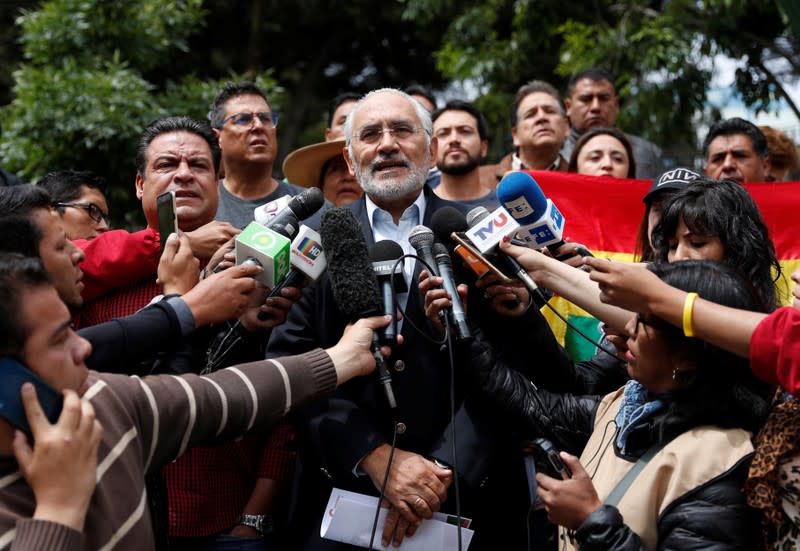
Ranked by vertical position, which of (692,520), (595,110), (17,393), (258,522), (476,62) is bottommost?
(258,522)

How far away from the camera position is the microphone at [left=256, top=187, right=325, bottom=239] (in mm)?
3223

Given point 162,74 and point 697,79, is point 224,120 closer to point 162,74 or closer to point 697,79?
point 697,79

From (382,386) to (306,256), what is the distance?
51cm

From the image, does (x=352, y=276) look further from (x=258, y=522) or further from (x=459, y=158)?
(x=459, y=158)

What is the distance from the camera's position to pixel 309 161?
574 cm

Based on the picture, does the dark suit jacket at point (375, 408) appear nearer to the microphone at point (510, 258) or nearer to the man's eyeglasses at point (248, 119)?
the microphone at point (510, 258)

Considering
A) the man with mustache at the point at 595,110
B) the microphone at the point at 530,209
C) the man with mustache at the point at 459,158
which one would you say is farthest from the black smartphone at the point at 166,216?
the man with mustache at the point at 595,110

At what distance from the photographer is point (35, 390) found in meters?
2.19

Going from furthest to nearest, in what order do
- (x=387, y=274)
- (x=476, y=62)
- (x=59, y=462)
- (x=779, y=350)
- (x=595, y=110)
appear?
(x=476, y=62), (x=595, y=110), (x=387, y=274), (x=779, y=350), (x=59, y=462)

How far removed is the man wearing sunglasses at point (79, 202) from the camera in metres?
4.39

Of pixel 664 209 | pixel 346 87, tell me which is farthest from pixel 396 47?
pixel 664 209

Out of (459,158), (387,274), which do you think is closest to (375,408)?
(387,274)

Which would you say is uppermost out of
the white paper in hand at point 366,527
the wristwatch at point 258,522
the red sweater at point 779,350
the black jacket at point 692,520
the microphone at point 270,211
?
the microphone at point 270,211

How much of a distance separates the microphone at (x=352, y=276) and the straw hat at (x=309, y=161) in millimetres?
2492
